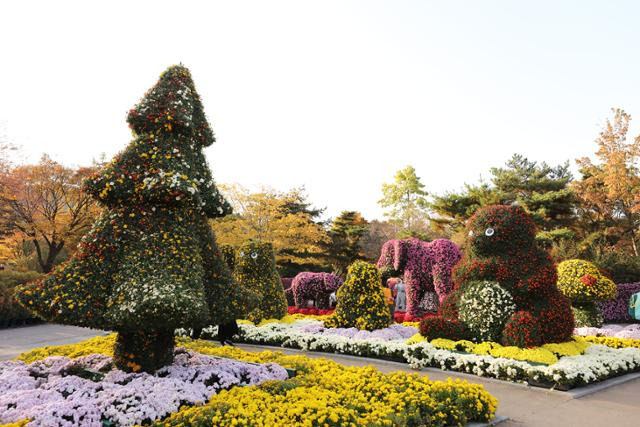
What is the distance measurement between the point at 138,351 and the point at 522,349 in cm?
683

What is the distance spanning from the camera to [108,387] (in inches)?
227

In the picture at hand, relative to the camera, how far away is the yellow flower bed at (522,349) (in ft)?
28.5

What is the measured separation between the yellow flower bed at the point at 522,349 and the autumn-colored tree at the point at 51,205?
64.0ft

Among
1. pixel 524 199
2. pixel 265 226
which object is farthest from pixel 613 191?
pixel 265 226

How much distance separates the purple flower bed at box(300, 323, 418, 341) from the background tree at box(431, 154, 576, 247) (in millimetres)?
15326

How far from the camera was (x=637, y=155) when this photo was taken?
27141mm

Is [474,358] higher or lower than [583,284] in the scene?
lower

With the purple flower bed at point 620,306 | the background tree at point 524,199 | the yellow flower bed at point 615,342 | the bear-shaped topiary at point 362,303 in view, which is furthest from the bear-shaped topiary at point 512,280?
the background tree at point 524,199

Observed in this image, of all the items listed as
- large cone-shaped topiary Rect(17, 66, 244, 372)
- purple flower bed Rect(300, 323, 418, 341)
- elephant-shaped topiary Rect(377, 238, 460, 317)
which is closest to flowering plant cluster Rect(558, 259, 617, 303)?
elephant-shaped topiary Rect(377, 238, 460, 317)

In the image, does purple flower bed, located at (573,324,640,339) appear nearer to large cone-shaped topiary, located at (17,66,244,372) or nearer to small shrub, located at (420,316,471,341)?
small shrub, located at (420,316,471,341)

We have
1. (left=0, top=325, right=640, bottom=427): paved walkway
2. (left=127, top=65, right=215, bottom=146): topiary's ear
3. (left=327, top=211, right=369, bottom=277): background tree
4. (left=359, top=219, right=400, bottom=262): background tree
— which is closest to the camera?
(left=0, top=325, right=640, bottom=427): paved walkway

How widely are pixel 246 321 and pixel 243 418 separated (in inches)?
374

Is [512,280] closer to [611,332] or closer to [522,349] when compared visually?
[522,349]

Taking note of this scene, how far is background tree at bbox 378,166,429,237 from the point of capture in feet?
140
